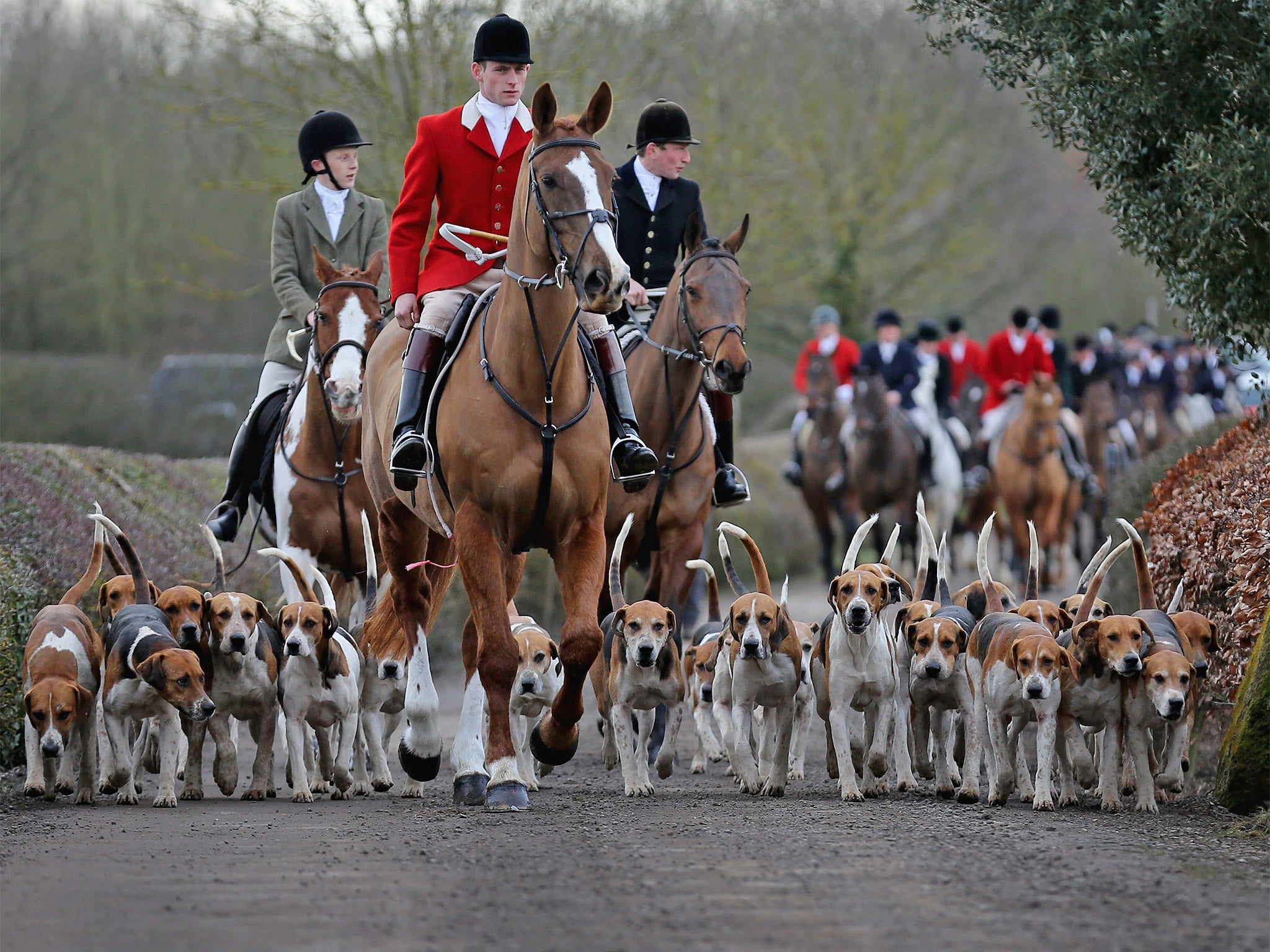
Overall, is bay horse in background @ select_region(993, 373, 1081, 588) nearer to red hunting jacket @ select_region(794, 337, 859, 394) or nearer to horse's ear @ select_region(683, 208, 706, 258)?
red hunting jacket @ select_region(794, 337, 859, 394)

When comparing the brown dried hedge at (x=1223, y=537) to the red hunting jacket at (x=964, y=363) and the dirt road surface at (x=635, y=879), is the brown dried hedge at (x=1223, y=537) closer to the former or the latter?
the dirt road surface at (x=635, y=879)

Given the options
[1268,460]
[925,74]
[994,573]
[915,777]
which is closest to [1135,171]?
[1268,460]

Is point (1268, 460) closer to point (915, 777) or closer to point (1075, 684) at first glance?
point (1075, 684)

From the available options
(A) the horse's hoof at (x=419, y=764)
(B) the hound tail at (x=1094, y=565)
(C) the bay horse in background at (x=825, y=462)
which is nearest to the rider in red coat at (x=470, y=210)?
(A) the horse's hoof at (x=419, y=764)

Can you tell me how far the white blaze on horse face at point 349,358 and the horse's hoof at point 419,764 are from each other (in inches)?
76.3

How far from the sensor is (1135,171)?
9523mm

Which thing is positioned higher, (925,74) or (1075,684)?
(925,74)

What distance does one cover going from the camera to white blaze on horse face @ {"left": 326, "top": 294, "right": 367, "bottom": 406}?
9.66 m

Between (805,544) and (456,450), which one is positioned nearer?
(456,450)

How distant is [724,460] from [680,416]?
71 centimetres

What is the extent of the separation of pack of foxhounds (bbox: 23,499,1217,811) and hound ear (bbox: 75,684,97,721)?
0.05 ft

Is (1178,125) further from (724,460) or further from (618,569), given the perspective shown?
(618,569)

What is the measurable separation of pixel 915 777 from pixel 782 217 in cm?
1880

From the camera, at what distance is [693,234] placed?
1032 cm
